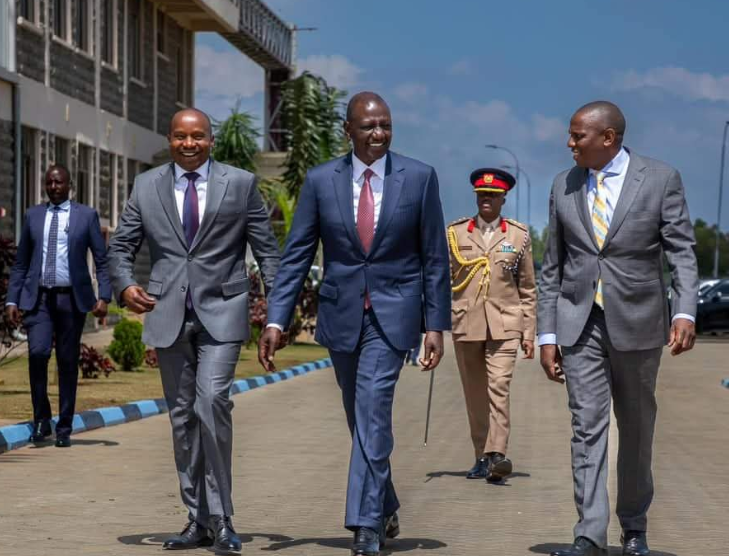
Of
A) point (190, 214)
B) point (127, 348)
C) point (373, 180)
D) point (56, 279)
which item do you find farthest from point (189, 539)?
point (127, 348)

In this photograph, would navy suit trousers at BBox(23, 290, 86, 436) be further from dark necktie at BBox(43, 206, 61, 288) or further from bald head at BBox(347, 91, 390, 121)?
bald head at BBox(347, 91, 390, 121)

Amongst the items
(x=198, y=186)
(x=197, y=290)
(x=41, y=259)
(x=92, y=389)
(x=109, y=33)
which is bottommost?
(x=92, y=389)

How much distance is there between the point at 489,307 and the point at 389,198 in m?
3.73

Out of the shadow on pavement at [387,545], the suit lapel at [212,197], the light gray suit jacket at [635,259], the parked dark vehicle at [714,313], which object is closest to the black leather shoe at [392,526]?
the shadow on pavement at [387,545]

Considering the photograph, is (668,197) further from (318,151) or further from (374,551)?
(318,151)

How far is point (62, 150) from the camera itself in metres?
30.4

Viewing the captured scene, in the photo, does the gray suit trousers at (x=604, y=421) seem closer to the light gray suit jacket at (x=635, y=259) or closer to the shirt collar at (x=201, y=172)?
the light gray suit jacket at (x=635, y=259)

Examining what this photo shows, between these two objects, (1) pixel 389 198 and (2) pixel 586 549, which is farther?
(1) pixel 389 198

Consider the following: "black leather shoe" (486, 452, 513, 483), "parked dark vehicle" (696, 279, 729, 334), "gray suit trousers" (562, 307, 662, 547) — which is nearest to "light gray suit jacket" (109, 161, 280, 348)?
"gray suit trousers" (562, 307, 662, 547)

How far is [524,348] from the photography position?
11.2 meters

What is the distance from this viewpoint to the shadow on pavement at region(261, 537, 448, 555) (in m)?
7.96

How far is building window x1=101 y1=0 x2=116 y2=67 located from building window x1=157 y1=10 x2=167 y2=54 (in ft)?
13.2

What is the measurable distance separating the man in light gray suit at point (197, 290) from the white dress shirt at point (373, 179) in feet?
1.75

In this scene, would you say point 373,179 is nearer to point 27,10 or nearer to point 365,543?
point 365,543
